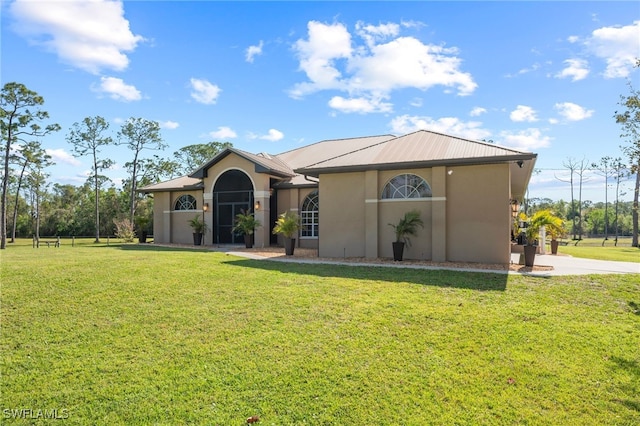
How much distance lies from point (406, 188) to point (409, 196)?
1.07 ft

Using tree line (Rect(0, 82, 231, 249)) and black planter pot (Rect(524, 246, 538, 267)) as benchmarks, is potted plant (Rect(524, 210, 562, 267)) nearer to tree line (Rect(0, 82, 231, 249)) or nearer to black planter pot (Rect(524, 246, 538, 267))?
black planter pot (Rect(524, 246, 538, 267))

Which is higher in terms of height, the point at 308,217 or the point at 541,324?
the point at 308,217

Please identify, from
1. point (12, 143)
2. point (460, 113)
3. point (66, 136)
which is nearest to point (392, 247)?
point (460, 113)

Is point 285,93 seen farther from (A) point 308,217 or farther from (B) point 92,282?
(B) point 92,282

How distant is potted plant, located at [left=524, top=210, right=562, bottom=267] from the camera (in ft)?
37.9

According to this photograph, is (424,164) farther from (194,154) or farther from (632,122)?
(194,154)

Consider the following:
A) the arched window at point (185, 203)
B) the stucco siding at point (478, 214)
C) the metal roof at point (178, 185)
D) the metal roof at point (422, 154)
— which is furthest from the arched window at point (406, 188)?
the arched window at point (185, 203)

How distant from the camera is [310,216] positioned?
62.1 feet

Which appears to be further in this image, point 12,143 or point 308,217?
point 12,143

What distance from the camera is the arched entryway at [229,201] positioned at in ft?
64.3

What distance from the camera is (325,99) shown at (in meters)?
21.5

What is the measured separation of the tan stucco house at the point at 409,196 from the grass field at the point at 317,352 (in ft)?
12.9

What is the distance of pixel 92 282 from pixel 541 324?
30.7ft

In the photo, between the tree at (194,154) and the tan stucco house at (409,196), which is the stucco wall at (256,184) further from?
the tree at (194,154)
